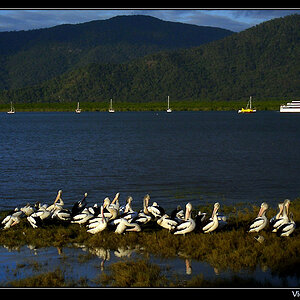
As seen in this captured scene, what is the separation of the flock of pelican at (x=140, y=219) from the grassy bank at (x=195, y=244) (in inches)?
8.2

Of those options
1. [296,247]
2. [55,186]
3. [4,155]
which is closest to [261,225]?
[296,247]

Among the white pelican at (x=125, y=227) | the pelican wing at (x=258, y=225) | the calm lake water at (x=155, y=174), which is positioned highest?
the pelican wing at (x=258, y=225)

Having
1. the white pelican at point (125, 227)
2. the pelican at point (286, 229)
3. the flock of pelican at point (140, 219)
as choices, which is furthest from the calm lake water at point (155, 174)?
the pelican at point (286, 229)

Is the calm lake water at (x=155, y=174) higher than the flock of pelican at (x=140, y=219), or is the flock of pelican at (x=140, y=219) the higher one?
the flock of pelican at (x=140, y=219)

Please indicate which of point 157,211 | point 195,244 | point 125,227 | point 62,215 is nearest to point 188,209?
point 195,244

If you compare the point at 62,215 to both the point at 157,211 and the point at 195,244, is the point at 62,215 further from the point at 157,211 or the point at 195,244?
the point at 195,244

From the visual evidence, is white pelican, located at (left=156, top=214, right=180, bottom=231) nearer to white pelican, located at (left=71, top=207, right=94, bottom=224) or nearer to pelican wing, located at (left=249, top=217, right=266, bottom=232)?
pelican wing, located at (left=249, top=217, right=266, bottom=232)

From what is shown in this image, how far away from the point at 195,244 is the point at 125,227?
2.33 metres

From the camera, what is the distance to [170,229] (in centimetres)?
1571

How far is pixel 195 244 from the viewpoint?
1445 centimetres

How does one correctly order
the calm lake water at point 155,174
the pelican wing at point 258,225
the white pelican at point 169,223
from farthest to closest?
the calm lake water at point 155,174
the white pelican at point 169,223
the pelican wing at point 258,225

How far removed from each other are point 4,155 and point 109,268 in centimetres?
4351

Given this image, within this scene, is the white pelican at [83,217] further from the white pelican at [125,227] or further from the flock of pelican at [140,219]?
the white pelican at [125,227]

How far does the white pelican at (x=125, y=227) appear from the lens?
51.1 ft
